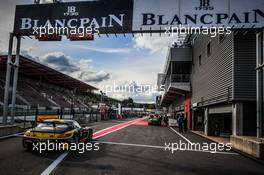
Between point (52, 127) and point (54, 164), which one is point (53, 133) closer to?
point (52, 127)

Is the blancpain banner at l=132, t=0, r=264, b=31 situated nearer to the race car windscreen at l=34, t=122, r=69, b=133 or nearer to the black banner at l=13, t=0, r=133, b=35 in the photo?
the black banner at l=13, t=0, r=133, b=35

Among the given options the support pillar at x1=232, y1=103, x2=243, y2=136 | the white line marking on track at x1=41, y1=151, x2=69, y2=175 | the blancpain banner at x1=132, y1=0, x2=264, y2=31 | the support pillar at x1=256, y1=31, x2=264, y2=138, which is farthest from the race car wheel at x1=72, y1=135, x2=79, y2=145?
the support pillar at x1=232, y1=103, x2=243, y2=136

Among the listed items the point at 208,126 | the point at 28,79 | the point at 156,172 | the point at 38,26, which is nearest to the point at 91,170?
the point at 156,172

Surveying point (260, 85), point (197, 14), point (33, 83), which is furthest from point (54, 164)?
point (33, 83)

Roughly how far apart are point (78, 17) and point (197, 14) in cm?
646

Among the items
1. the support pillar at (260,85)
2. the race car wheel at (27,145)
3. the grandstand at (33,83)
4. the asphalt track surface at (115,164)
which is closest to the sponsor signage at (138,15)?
the support pillar at (260,85)

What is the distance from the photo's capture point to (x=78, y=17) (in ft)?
48.7

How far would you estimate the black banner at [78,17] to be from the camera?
14453 mm

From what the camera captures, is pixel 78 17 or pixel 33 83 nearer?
pixel 78 17

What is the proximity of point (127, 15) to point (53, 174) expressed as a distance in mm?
9978

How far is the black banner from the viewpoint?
14.5m

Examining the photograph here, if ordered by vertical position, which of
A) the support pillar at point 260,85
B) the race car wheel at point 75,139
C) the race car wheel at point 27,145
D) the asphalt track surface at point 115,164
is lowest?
the asphalt track surface at point 115,164

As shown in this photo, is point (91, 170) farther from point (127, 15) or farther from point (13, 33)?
point (13, 33)

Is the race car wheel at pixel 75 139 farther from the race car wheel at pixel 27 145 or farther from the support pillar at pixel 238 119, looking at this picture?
the support pillar at pixel 238 119
